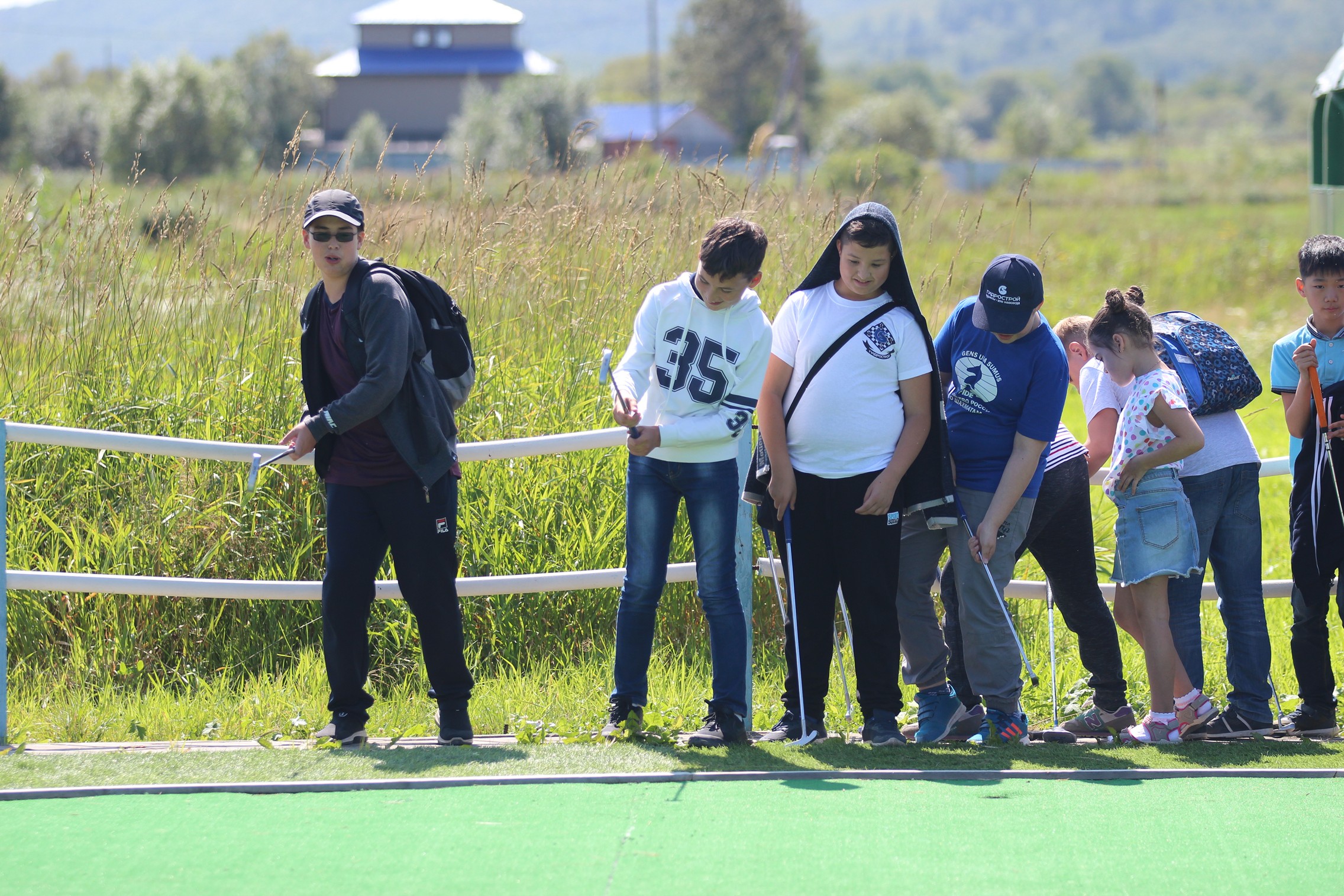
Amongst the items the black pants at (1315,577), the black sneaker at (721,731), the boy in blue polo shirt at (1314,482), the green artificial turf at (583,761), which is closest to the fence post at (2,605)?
the green artificial turf at (583,761)

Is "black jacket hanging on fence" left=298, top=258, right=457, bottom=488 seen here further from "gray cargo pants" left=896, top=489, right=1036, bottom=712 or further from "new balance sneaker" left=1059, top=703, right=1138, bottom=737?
"new balance sneaker" left=1059, top=703, right=1138, bottom=737

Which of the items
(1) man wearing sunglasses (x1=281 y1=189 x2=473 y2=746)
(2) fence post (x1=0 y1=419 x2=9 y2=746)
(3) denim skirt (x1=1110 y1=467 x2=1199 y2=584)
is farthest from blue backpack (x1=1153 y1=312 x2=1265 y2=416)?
(2) fence post (x1=0 y1=419 x2=9 y2=746)

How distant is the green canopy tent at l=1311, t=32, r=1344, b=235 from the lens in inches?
265

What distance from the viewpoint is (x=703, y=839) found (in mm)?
3012

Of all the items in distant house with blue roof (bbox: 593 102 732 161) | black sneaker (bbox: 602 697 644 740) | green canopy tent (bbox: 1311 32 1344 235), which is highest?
distant house with blue roof (bbox: 593 102 732 161)

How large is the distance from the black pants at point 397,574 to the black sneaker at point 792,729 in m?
0.91

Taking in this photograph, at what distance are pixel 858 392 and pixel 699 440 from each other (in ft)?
1.54

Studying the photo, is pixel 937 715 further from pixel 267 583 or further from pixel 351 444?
pixel 267 583

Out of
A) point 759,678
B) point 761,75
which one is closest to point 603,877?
point 759,678

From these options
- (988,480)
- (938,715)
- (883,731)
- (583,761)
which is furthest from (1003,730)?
(583,761)

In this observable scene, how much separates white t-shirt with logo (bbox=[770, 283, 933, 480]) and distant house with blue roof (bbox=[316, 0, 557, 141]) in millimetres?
74281

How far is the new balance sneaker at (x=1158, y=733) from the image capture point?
12.8 ft

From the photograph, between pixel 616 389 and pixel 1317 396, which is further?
pixel 1317 396

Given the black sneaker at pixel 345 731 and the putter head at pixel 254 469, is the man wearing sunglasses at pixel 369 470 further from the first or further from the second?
the putter head at pixel 254 469
